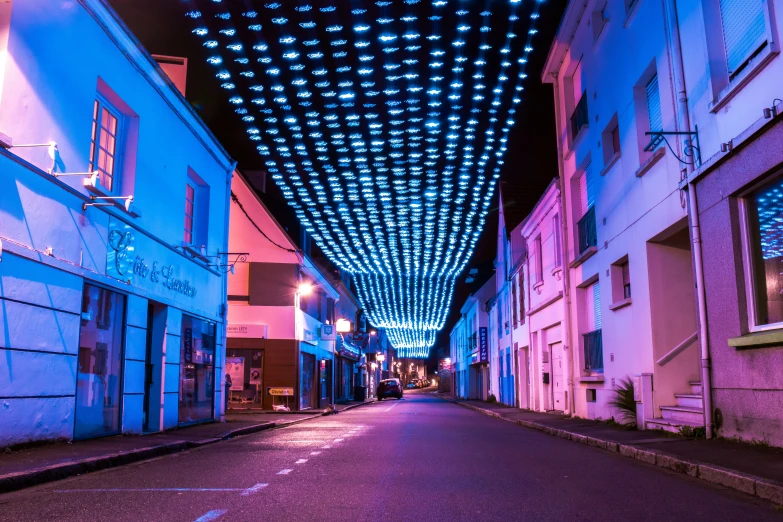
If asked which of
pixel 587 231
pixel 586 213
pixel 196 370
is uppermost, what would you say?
pixel 586 213

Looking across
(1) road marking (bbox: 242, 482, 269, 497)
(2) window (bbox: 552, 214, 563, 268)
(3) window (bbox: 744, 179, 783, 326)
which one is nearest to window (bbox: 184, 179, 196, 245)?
(2) window (bbox: 552, 214, 563, 268)

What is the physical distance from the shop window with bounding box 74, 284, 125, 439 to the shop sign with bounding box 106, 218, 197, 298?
457mm

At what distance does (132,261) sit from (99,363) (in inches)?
80.4

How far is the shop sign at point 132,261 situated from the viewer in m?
11.8

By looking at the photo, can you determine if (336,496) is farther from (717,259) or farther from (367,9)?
(367,9)

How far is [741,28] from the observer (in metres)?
9.49

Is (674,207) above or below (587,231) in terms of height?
below

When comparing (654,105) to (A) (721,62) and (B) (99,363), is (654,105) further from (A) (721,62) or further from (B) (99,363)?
(B) (99,363)

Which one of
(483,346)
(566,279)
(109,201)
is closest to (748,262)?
(109,201)

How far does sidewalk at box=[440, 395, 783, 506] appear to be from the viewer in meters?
6.14

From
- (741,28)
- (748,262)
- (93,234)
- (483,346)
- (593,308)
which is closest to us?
(748,262)

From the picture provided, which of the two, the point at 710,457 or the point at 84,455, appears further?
the point at 84,455

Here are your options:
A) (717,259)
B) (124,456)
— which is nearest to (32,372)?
(124,456)

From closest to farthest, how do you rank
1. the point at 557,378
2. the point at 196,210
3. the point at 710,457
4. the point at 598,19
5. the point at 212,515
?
the point at 212,515, the point at 710,457, the point at 598,19, the point at 196,210, the point at 557,378
